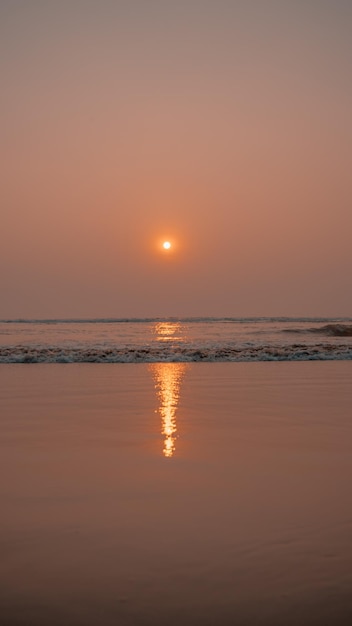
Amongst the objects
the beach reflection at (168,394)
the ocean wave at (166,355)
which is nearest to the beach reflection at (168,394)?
the beach reflection at (168,394)

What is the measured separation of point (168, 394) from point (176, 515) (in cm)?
657

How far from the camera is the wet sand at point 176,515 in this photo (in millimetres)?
2814

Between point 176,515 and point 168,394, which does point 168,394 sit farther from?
point 176,515

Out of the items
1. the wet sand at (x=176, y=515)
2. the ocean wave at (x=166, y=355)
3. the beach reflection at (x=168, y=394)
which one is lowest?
the wet sand at (x=176, y=515)

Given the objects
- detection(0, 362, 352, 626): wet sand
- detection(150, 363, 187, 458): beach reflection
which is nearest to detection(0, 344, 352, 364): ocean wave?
detection(150, 363, 187, 458): beach reflection

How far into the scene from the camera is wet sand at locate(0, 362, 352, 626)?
9.23 ft

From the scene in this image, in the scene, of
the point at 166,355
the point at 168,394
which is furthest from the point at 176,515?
the point at 166,355

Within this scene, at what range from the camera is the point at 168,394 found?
34.9 ft

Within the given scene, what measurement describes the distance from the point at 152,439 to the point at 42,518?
2.79m

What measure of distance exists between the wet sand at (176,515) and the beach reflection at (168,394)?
0.25ft

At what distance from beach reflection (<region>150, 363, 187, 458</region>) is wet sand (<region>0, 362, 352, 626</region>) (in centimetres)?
8

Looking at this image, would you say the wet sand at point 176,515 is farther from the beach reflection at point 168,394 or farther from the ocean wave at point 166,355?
the ocean wave at point 166,355

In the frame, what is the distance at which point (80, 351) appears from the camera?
66.7 feet

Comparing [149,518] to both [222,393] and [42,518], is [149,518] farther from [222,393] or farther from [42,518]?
[222,393]
